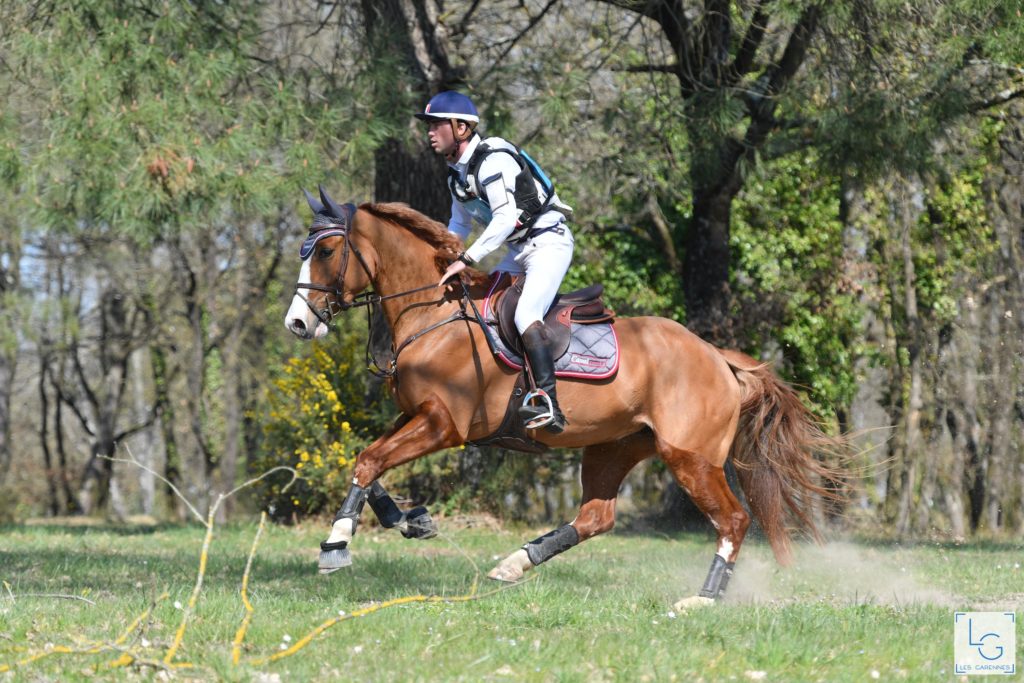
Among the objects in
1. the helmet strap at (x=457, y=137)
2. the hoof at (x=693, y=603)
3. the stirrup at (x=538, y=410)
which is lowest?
the hoof at (x=693, y=603)

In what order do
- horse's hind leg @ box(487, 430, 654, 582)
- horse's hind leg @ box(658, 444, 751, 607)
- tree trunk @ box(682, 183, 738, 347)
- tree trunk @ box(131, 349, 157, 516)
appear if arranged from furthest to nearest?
tree trunk @ box(131, 349, 157, 516)
tree trunk @ box(682, 183, 738, 347)
horse's hind leg @ box(658, 444, 751, 607)
horse's hind leg @ box(487, 430, 654, 582)

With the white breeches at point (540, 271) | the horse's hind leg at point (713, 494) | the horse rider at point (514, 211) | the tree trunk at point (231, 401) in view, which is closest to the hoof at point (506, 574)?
the horse rider at point (514, 211)

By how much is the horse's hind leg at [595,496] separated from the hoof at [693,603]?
0.79 meters

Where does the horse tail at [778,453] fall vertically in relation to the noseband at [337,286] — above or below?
below

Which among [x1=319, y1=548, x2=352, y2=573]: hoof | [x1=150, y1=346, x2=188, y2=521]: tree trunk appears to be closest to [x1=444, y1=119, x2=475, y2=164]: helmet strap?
[x1=319, y1=548, x2=352, y2=573]: hoof

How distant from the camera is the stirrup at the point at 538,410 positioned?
6.63 meters

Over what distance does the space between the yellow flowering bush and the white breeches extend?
724 centimetres

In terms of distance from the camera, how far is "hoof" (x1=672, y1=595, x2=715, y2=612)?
6453 millimetres

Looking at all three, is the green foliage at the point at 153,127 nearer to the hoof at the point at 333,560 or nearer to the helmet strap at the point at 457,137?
the helmet strap at the point at 457,137

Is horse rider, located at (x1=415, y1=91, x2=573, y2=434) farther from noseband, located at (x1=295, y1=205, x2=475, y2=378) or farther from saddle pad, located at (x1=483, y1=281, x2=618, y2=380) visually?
noseband, located at (x1=295, y1=205, x2=475, y2=378)

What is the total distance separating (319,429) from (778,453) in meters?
7.69

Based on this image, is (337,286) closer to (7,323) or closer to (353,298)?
(353,298)

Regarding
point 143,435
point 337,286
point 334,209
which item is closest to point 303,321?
point 337,286

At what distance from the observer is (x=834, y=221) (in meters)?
16.5
